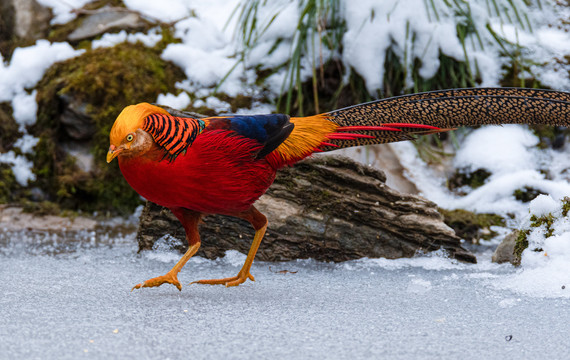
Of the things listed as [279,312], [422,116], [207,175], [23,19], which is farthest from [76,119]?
[279,312]

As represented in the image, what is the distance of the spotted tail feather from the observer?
Result: 2.65m

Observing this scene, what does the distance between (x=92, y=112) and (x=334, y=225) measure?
2.45 metres

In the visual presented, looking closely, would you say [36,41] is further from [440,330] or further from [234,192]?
[440,330]

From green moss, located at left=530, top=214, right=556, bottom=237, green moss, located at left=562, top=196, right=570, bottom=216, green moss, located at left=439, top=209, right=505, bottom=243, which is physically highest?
green moss, located at left=562, top=196, right=570, bottom=216

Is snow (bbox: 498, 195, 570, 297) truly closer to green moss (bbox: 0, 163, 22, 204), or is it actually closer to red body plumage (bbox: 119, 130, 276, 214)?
red body plumage (bbox: 119, 130, 276, 214)

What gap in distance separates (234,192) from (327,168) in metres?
1.09

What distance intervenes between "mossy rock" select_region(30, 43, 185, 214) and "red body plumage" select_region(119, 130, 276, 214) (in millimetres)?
2369

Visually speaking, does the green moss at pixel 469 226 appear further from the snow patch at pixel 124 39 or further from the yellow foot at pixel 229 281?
the snow patch at pixel 124 39

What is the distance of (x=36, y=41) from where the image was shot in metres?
5.37

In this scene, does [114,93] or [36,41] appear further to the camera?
[36,41]

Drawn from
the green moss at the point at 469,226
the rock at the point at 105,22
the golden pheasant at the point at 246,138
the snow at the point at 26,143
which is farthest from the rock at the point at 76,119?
the green moss at the point at 469,226

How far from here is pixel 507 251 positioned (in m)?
3.26

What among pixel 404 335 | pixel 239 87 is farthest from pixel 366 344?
pixel 239 87

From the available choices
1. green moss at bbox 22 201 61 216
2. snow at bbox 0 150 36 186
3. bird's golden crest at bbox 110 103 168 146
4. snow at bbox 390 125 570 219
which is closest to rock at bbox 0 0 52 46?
snow at bbox 0 150 36 186
